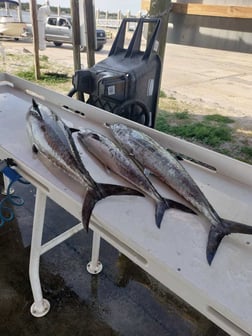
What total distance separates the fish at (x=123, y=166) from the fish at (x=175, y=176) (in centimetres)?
6

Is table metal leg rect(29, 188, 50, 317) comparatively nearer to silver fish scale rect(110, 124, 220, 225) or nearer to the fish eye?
the fish eye

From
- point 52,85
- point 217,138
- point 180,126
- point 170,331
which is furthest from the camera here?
point 52,85

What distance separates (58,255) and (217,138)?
313cm

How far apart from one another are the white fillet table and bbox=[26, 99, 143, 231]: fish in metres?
0.03

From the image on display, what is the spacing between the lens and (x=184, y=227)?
49.5 inches

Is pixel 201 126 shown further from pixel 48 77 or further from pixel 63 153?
pixel 48 77

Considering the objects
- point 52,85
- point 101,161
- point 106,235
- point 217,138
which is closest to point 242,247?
point 106,235

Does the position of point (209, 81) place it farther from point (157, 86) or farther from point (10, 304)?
point (10, 304)

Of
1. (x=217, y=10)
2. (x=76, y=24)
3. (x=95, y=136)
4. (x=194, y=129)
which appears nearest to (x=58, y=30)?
(x=217, y=10)

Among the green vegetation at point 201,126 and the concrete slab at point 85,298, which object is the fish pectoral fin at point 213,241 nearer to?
the concrete slab at point 85,298

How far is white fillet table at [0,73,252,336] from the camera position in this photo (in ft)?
3.23

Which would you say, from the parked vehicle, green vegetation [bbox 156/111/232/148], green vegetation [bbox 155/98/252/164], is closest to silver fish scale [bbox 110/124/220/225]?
green vegetation [bbox 155/98/252/164]

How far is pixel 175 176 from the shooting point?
1.49 metres

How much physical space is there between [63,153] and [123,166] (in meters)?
0.33
